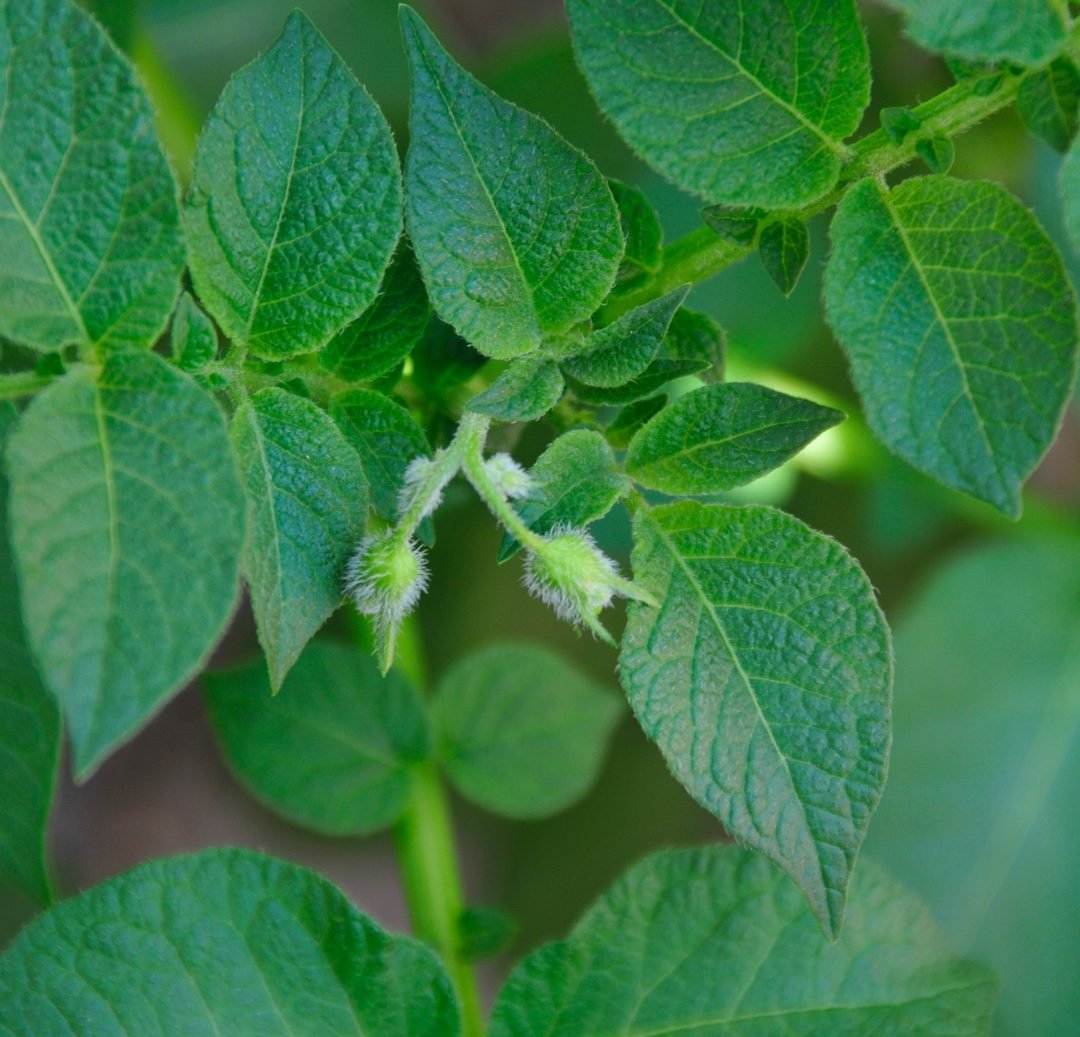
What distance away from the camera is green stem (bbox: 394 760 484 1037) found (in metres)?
1.05

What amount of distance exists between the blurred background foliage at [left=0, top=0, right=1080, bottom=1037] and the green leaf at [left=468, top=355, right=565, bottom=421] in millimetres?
536

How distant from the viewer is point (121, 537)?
516mm

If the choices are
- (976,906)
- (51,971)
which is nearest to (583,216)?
(51,971)

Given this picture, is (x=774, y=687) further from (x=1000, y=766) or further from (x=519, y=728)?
(x=1000, y=766)

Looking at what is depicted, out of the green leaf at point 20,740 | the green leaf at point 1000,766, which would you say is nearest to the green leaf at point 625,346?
the green leaf at point 20,740

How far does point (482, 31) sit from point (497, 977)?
56.1 inches

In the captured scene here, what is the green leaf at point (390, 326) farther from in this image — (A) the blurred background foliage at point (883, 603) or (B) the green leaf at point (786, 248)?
(A) the blurred background foliage at point (883, 603)

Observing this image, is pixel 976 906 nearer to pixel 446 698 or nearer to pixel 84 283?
pixel 446 698

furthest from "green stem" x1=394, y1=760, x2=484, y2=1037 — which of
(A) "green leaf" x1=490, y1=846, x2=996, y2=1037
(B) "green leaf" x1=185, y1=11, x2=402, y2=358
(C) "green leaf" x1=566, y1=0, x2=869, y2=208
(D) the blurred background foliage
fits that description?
(C) "green leaf" x1=566, y1=0, x2=869, y2=208

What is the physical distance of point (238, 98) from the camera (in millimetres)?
611

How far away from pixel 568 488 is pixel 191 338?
0.69ft

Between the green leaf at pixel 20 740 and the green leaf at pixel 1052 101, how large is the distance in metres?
0.59

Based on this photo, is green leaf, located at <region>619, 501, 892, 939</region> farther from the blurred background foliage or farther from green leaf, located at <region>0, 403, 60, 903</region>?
the blurred background foliage

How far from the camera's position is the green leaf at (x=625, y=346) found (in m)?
0.61
